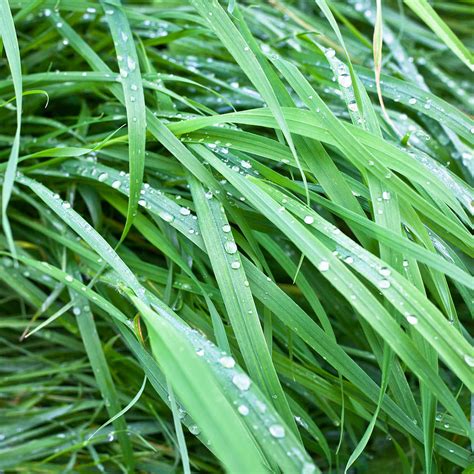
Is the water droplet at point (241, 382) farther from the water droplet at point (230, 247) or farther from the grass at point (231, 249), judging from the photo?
the water droplet at point (230, 247)

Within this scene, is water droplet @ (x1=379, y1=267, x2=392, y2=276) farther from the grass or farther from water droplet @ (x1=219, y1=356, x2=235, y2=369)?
water droplet @ (x1=219, y1=356, x2=235, y2=369)

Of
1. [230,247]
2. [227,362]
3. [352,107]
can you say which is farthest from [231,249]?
[352,107]

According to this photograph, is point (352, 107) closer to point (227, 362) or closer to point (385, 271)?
point (385, 271)

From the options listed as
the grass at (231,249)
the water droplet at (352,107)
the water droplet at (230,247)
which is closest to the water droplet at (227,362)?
the grass at (231,249)

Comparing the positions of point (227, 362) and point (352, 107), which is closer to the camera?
point (227, 362)

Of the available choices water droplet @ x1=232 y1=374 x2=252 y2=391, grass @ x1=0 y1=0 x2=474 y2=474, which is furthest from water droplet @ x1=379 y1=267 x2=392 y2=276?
water droplet @ x1=232 y1=374 x2=252 y2=391

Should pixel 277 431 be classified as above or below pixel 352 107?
below

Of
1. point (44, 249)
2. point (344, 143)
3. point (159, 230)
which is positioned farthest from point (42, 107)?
point (344, 143)
